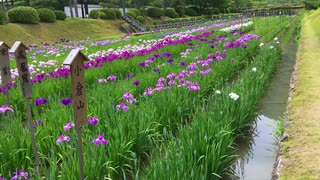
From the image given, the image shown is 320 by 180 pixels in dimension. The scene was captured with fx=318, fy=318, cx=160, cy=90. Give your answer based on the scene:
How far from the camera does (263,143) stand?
4.40m

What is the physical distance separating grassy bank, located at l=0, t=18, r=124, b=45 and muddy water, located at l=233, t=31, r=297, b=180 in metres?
20.6

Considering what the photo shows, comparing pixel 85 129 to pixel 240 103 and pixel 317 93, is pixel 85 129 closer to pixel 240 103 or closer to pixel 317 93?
pixel 240 103

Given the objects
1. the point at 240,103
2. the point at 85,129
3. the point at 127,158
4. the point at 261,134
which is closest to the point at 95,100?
the point at 85,129

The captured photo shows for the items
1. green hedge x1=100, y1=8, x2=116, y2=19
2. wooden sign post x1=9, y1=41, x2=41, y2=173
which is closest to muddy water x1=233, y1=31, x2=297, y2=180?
wooden sign post x1=9, y1=41, x2=41, y2=173

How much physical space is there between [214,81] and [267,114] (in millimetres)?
1139

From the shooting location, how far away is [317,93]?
224 inches

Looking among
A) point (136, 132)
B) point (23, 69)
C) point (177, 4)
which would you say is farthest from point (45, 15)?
point (136, 132)

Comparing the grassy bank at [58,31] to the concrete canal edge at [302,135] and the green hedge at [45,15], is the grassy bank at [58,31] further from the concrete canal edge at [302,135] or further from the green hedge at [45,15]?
the concrete canal edge at [302,135]

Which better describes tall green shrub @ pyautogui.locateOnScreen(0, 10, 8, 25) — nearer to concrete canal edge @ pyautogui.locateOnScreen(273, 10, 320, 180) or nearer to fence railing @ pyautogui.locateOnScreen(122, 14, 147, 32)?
fence railing @ pyautogui.locateOnScreen(122, 14, 147, 32)

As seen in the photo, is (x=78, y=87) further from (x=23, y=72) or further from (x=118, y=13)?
(x=118, y=13)

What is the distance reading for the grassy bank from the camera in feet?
78.0

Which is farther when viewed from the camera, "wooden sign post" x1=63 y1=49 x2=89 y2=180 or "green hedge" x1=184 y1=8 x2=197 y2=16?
"green hedge" x1=184 y1=8 x2=197 y2=16

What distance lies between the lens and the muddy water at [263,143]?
3676mm

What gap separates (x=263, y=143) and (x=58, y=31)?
2646cm
